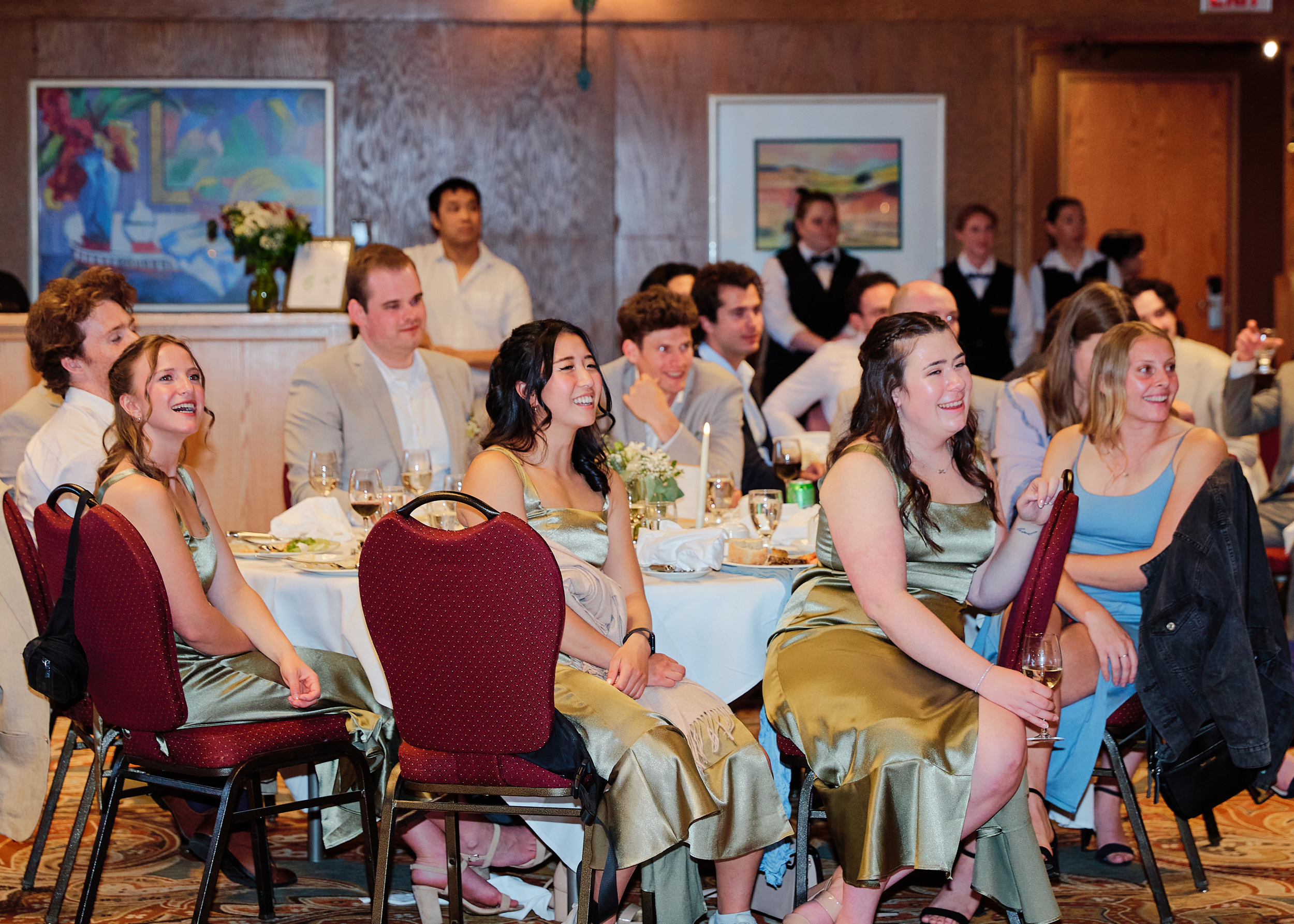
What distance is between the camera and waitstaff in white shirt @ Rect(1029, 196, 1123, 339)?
7539 millimetres

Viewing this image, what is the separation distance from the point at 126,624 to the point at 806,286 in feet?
16.1

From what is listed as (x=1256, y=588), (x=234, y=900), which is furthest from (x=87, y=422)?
(x=1256, y=588)

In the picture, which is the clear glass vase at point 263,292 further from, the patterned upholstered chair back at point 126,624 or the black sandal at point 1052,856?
the black sandal at point 1052,856

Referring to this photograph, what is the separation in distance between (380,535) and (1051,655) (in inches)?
48.8

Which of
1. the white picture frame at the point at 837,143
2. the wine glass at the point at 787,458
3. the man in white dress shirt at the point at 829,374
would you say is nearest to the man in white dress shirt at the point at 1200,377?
the man in white dress shirt at the point at 829,374

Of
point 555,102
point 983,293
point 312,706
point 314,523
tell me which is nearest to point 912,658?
point 312,706

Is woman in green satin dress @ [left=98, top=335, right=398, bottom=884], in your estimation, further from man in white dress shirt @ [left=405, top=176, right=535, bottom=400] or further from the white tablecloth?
man in white dress shirt @ [left=405, top=176, right=535, bottom=400]

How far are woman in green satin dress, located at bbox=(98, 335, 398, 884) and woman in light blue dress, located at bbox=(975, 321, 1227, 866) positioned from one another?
153 centimetres

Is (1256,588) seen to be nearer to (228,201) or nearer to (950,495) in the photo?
(950,495)

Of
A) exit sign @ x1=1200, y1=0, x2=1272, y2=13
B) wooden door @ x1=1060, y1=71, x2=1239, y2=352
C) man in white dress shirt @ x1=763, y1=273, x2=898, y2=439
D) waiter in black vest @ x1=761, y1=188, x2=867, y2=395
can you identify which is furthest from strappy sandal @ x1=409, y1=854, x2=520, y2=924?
wooden door @ x1=1060, y1=71, x2=1239, y2=352

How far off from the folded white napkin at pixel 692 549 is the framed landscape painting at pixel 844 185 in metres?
4.67

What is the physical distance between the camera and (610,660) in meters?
2.71

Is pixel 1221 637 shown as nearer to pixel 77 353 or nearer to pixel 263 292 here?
pixel 77 353

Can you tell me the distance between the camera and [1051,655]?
8.07 ft
